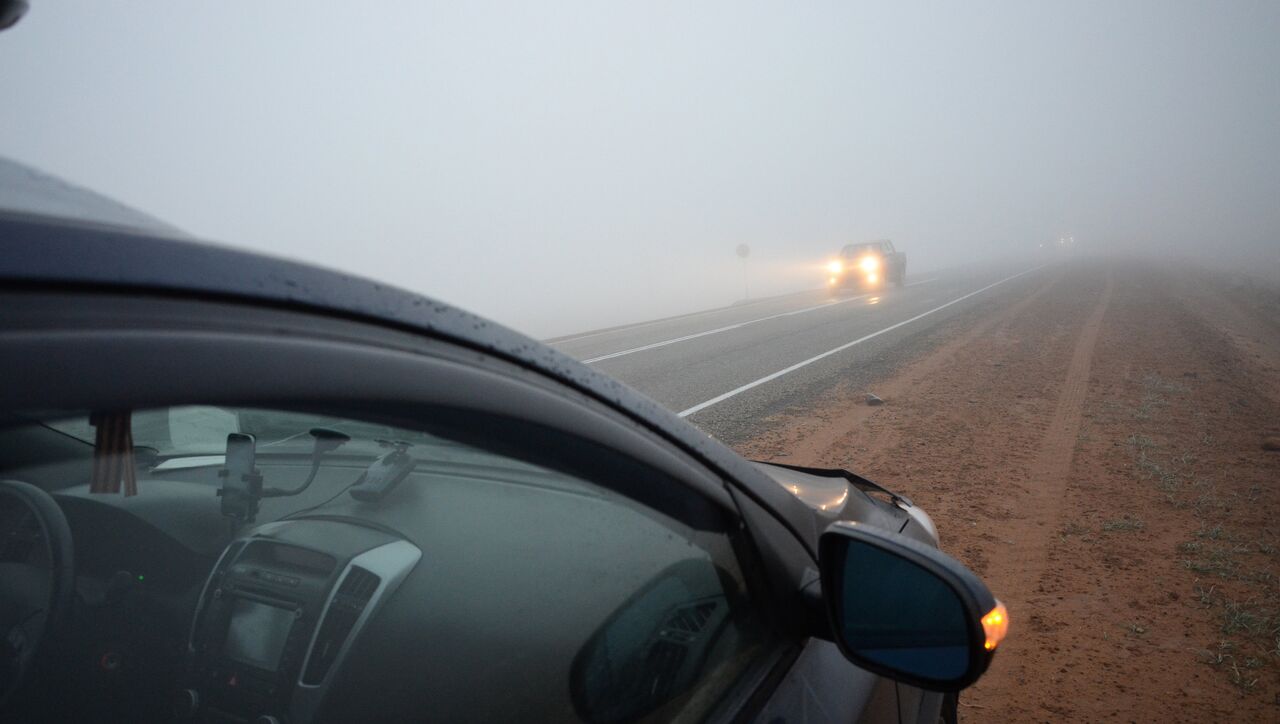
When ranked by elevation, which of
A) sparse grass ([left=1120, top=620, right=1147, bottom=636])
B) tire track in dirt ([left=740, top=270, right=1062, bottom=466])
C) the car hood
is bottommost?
sparse grass ([left=1120, top=620, right=1147, bottom=636])

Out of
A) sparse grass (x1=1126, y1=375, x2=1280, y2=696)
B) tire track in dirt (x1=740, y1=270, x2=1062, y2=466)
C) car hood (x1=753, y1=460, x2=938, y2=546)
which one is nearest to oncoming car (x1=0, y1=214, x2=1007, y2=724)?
car hood (x1=753, y1=460, x2=938, y2=546)

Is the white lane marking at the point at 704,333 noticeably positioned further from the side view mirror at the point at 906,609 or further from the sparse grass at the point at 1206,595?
the side view mirror at the point at 906,609

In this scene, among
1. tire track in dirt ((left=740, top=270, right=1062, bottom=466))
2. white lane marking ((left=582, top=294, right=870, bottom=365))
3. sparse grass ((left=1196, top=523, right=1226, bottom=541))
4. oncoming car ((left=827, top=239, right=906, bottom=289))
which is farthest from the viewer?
oncoming car ((left=827, top=239, right=906, bottom=289))

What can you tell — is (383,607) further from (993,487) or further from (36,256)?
(993,487)

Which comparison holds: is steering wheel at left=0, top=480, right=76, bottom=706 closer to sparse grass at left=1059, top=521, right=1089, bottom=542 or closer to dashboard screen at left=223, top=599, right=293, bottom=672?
dashboard screen at left=223, top=599, right=293, bottom=672

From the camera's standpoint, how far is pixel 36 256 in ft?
1.61

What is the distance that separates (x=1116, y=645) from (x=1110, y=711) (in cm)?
50

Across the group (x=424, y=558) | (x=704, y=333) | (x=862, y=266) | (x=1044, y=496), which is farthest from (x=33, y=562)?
(x=862, y=266)

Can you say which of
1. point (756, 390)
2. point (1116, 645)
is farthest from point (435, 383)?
point (756, 390)

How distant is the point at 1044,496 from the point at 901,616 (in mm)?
4240

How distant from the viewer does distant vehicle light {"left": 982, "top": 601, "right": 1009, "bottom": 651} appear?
1.07 metres

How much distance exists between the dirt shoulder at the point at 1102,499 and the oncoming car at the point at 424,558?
77.8 inches

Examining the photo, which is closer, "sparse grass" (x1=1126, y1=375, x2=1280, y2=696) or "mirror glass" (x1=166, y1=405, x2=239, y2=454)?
"mirror glass" (x1=166, y1=405, x2=239, y2=454)

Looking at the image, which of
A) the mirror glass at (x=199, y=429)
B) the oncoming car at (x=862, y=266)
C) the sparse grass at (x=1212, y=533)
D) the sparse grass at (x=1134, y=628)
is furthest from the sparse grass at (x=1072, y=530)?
the oncoming car at (x=862, y=266)
